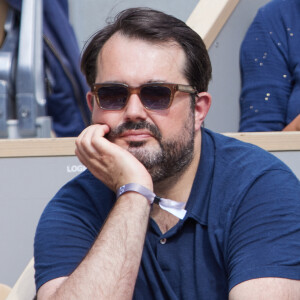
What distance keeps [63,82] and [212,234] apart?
1.72 m

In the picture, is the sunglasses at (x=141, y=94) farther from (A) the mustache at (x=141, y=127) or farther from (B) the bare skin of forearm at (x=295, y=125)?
(B) the bare skin of forearm at (x=295, y=125)

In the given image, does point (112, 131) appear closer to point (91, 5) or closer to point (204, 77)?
point (204, 77)

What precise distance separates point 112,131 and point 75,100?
1398 mm

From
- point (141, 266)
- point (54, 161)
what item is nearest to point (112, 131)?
point (141, 266)

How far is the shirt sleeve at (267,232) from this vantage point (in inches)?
68.1

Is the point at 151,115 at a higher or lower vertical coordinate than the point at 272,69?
higher

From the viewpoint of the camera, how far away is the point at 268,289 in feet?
5.53

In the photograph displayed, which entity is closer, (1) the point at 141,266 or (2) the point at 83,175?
(1) the point at 141,266

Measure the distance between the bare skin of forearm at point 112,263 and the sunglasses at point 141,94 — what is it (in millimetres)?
308

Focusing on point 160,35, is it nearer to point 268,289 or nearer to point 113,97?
point 113,97

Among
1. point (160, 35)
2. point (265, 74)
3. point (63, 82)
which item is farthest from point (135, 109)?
point (63, 82)

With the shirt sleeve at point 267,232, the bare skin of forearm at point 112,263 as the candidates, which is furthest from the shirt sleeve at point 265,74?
the bare skin of forearm at point 112,263

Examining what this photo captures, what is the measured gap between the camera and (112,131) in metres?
2.03

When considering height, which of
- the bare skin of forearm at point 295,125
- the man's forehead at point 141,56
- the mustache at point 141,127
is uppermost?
the man's forehead at point 141,56
